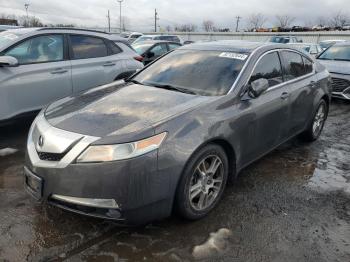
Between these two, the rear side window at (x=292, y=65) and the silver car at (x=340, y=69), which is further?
the silver car at (x=340, y=69)

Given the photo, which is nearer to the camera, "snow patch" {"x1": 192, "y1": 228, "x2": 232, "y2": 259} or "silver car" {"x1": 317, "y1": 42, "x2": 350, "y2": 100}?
"snow patch" {"x1": 192, "y1": 228, "x2": 232, "y2": 259}

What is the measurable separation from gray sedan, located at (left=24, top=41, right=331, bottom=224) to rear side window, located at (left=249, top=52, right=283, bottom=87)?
0.01 m

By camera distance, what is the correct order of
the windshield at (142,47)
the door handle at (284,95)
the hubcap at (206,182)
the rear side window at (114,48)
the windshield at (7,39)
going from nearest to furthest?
the hubcap at (206,182)
the door handle at (284,95)
the windshield at (7,39)
the rear side window at (114,48)
the windshield at (142,47)

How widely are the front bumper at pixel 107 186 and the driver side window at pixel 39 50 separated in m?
2.92

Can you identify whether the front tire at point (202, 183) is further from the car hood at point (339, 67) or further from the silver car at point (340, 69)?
the car hood at point (339, 67)

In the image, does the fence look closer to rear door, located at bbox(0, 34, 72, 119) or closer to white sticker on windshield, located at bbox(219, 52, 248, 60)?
rear door, located at bbox(0, 34, 72, 119)

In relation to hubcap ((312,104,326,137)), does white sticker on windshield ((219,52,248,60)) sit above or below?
above

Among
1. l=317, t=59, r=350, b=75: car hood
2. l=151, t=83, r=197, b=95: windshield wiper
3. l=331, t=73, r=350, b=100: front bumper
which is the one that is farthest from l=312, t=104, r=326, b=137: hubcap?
l=317, t=59, r=350, b=75: car hood

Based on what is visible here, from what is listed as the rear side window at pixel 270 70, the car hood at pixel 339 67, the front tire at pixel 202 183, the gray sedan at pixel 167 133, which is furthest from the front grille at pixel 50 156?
the car hood at pixel 339 67

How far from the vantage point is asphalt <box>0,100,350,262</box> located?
290cm

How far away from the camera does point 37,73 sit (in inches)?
210

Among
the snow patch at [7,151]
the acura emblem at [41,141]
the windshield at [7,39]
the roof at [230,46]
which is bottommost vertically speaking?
the snow patch at [7,151]

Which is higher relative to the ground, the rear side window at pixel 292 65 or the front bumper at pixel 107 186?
the rear side window at pixel 292 65

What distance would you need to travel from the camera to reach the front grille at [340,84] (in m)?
8.66
